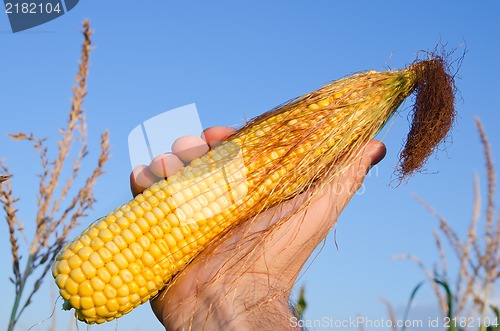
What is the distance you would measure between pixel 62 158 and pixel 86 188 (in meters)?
0.09

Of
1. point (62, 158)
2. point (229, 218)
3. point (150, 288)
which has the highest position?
point (62, 158)

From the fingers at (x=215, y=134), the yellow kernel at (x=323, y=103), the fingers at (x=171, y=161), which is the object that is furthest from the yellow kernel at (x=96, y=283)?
the yellow kernel at (x=323, y=103)

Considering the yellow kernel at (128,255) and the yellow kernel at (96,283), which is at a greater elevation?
the yellow kernel at (128,255)

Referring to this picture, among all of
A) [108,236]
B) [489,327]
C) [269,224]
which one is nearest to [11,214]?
[108,236]

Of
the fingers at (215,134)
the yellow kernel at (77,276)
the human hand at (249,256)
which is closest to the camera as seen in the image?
the yellow kernel at (77,276)

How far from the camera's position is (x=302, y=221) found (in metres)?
2.49

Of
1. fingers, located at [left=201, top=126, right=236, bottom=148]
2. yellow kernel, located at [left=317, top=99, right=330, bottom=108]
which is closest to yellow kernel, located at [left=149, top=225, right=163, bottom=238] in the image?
fingers, located at [left=201, top=126, right=236, bottom=148]

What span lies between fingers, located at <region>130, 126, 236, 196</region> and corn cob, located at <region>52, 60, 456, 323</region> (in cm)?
4

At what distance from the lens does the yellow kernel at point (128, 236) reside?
2.21 m

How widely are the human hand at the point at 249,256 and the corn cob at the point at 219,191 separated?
6cm

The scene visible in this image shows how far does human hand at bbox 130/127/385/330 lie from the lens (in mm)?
2365

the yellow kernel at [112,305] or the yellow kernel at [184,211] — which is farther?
the yellow kernel at [184,211]

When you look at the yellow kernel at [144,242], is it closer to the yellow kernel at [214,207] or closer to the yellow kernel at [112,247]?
the yellow kernel at [112,247]

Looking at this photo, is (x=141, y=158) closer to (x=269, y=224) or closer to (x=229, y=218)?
(x=229, y=218)
